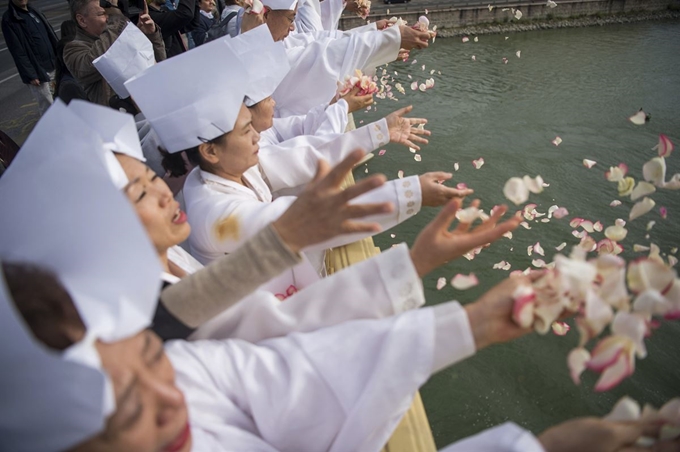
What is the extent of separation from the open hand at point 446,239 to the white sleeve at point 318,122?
5.28ft

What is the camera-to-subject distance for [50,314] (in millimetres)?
842

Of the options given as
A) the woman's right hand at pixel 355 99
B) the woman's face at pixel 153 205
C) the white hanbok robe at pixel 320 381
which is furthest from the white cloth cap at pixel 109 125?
the woman's right hand at pixel 355 99

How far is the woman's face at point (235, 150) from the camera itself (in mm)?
2006

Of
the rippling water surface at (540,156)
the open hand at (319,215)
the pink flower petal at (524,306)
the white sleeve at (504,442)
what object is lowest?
the rippling water surface at (540,156)

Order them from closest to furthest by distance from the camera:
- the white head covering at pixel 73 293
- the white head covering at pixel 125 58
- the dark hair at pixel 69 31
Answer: the white head covering at pixel 73 293
the white head covering at pixel 125 58
the dark hair at pixel 69 31

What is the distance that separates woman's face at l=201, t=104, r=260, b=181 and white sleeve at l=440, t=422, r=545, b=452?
4.60 feet

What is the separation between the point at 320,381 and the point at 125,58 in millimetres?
2137

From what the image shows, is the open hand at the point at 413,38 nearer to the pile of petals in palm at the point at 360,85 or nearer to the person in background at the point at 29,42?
the pile of petals in palm at the point at 360,85

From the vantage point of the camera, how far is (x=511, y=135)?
4.53 meters

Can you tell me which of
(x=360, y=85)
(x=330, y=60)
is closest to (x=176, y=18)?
(x=330, y=60)

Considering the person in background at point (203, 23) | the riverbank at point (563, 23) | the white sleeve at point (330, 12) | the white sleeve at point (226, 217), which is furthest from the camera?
the riverbank at point (563, 23)

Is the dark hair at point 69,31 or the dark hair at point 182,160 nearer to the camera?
the dark hair at point 182,160

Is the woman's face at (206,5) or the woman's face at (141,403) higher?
the woman's face at (206,5)

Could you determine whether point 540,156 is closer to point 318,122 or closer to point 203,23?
point 318,122
